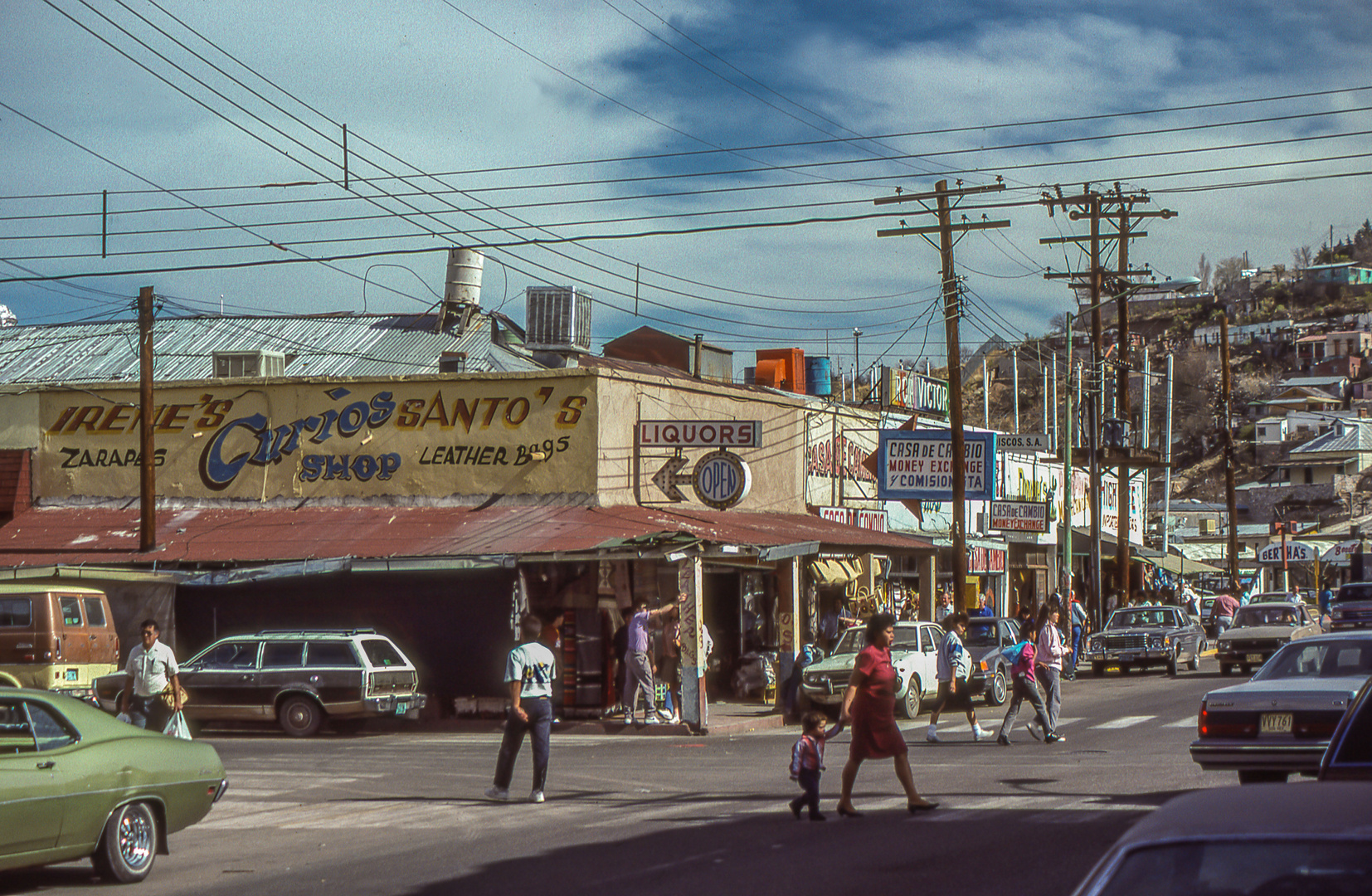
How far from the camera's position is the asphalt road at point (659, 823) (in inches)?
386

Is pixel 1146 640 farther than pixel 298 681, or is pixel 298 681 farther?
pixel 1146 640

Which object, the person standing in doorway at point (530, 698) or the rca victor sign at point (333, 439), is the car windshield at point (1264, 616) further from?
the person standing in doorway at point (530, 698)

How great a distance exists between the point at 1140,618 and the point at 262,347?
22.7m

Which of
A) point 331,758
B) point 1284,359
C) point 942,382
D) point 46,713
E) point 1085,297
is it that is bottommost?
point 331,758

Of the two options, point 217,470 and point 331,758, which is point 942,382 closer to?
point 217,470

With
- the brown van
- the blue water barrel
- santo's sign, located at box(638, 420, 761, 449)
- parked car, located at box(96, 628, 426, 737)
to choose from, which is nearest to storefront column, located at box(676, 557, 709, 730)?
parked car, located at box(96, 628, 426, 737)

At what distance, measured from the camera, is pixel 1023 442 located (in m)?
37.8

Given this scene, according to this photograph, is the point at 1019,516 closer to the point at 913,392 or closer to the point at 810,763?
the point at 913,392

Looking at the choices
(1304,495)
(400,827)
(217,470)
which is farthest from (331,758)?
(1304,495)

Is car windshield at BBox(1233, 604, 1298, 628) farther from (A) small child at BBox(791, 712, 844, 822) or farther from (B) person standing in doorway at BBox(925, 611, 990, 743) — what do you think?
(A) small child at BBox(791, 712, 844, 822)

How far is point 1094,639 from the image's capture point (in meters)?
35.0

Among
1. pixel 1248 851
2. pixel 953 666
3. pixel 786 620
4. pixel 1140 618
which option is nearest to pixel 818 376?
pixel 1140 618

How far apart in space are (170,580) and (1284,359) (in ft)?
560

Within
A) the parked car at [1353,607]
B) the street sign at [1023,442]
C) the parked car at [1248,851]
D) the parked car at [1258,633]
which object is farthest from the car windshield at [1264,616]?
the parked car at [1248,851]
